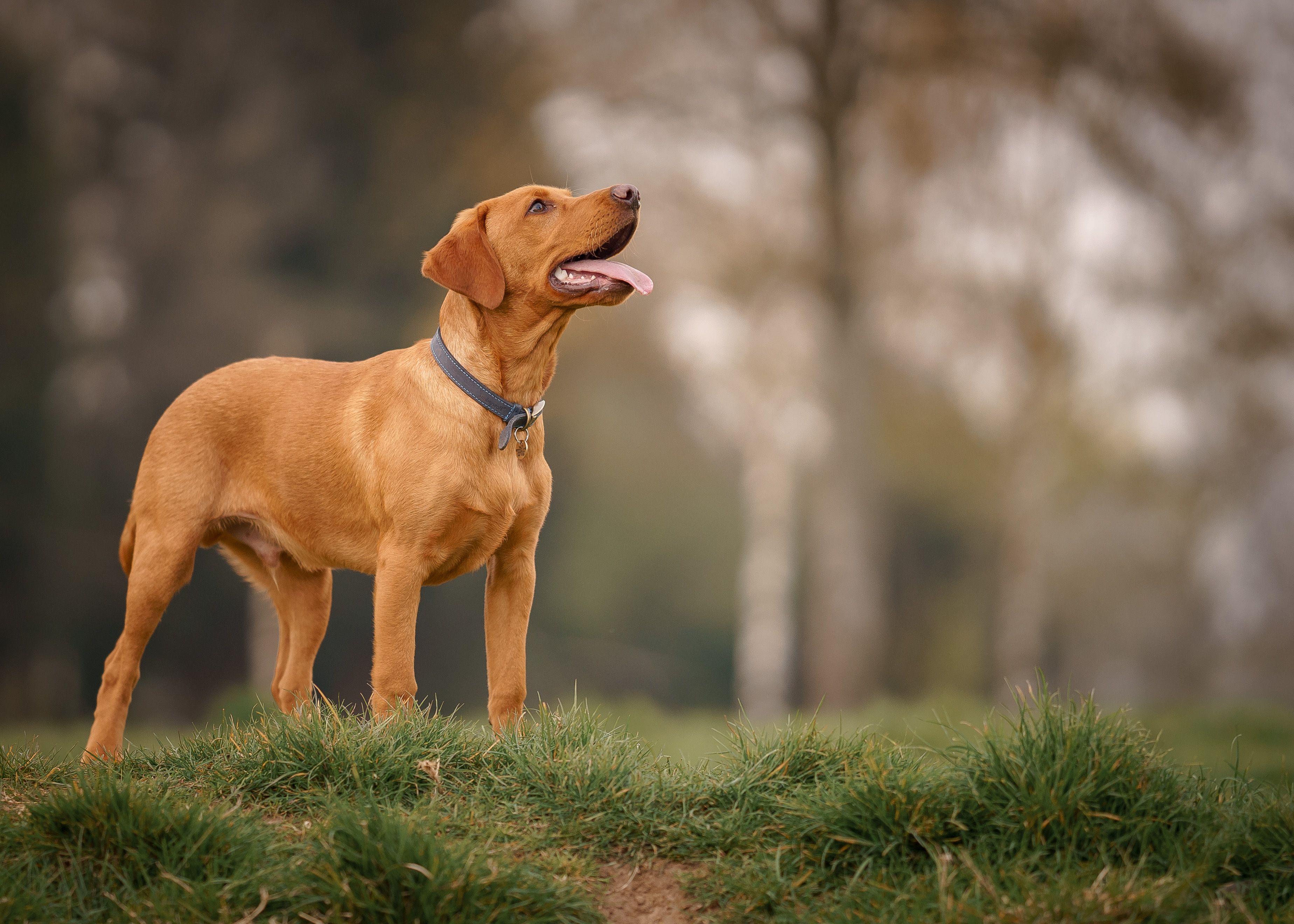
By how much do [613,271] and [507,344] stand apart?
62 cm

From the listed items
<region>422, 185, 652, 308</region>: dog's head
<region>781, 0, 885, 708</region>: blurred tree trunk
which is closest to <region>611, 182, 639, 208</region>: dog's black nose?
<region>422, 185, 652, 308</region>: dog's head

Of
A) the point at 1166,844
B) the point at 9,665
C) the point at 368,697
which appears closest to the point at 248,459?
the point at 368,697

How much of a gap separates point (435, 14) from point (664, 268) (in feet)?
19.1

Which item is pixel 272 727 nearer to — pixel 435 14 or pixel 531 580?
pixel 531 580

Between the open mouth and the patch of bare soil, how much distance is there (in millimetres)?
2399

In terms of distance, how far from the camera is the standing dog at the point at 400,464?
447 cm

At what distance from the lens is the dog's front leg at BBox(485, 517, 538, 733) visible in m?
4.79

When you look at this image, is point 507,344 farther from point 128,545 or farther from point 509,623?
point 128,545

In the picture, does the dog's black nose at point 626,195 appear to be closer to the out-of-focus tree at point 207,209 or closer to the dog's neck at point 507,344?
the dog's neck at point 507,344

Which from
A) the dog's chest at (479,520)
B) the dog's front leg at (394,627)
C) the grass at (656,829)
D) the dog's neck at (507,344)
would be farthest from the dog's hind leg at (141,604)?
the dog's neck at (507,344)

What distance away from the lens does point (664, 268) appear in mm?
15164

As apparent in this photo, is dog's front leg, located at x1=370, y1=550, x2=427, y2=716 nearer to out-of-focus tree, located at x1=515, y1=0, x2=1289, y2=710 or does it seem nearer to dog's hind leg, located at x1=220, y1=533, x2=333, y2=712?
dog's hind leg, located at x1=220, y1=533, x2=333, y2=712

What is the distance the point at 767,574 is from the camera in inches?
639

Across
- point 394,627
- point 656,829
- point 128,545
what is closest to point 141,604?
point 128,545
